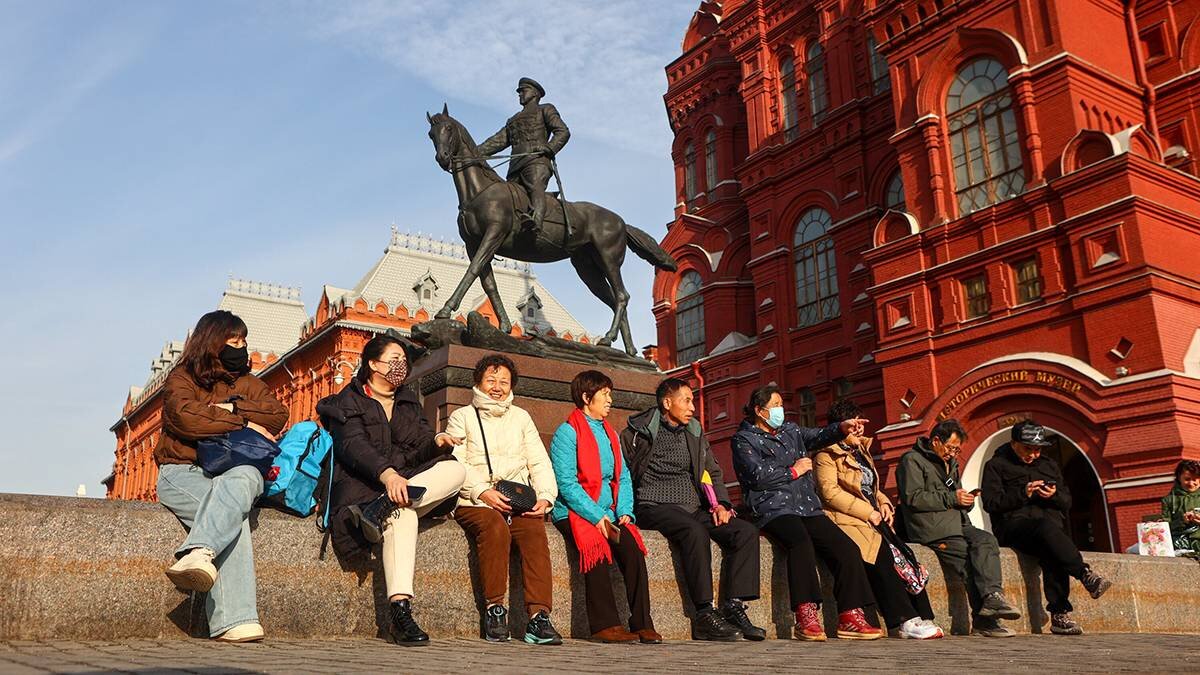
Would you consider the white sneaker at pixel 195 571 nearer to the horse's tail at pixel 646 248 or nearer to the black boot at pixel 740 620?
the black boot at pixel 740 620

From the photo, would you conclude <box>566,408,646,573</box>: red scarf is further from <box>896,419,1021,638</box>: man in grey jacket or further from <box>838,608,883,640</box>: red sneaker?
<box>896,419,1021,638</box>: man in grey jacket

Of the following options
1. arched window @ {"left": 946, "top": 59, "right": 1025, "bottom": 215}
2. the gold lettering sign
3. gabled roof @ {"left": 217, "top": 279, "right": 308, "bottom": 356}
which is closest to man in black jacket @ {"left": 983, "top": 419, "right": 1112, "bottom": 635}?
the gold lettering sign

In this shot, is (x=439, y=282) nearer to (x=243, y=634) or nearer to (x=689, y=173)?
(x=689, y=173)

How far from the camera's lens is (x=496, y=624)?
5.07m

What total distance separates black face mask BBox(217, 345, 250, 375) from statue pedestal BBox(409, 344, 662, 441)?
3.12m

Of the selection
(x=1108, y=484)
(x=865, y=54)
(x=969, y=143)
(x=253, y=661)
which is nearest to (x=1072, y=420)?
(x=1108, y=484)

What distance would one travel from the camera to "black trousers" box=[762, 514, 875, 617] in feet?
20.0

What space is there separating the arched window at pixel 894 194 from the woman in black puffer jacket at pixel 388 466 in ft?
66.8

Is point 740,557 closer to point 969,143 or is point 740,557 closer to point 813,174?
point 969,143

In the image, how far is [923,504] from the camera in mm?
7457

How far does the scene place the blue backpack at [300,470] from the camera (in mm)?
5203

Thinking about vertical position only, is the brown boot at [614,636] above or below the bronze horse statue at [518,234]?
below

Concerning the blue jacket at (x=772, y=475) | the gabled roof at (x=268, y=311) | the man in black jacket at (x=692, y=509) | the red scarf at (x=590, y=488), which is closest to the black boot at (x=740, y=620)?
the man in black jacket at (x=692, y=509)

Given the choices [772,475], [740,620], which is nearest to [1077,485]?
[772,475]
